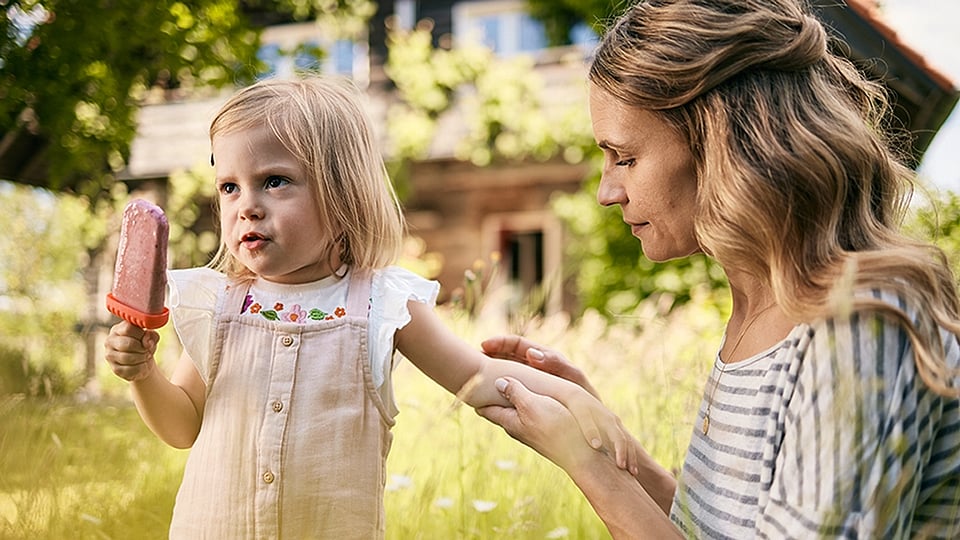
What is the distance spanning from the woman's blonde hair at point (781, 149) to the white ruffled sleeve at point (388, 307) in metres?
0.53

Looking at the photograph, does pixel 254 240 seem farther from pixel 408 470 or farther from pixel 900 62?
pixel 900 62

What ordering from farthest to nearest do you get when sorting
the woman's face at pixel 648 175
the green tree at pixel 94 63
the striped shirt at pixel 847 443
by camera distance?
the green tree at pixel 94 63
the woman's face at pixel 648 175
the striped shirt at pixel 847 443

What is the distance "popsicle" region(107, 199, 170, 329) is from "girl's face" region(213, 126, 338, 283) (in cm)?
18

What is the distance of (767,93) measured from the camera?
163 centimetres

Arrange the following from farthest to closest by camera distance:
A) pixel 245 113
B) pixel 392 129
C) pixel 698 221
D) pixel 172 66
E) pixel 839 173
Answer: pixel 392 129
pixel 172 66
pixel 245 113
pixel 698 221
pixel 839 173

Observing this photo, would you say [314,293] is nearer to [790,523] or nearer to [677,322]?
[790,523]

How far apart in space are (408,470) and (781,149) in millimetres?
1827

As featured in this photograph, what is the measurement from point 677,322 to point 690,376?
A: 4.69 ft

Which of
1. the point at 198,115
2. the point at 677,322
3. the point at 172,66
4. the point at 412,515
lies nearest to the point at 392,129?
the point at 198,115

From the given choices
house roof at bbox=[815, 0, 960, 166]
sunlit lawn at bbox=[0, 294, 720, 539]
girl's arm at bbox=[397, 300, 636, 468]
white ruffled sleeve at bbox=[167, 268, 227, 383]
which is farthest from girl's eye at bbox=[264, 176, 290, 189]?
house roof at bbox=[815, 0, 960, 166]

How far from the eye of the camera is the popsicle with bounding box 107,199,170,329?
1632mm

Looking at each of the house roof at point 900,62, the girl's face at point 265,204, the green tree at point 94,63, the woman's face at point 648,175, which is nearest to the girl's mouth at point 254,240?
the girl's face at point 265,204

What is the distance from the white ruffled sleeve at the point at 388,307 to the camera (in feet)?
5.96

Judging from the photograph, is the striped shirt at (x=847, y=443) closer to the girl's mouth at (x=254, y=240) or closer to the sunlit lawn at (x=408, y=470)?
the sunlit lawn at (x=408, y=470)
